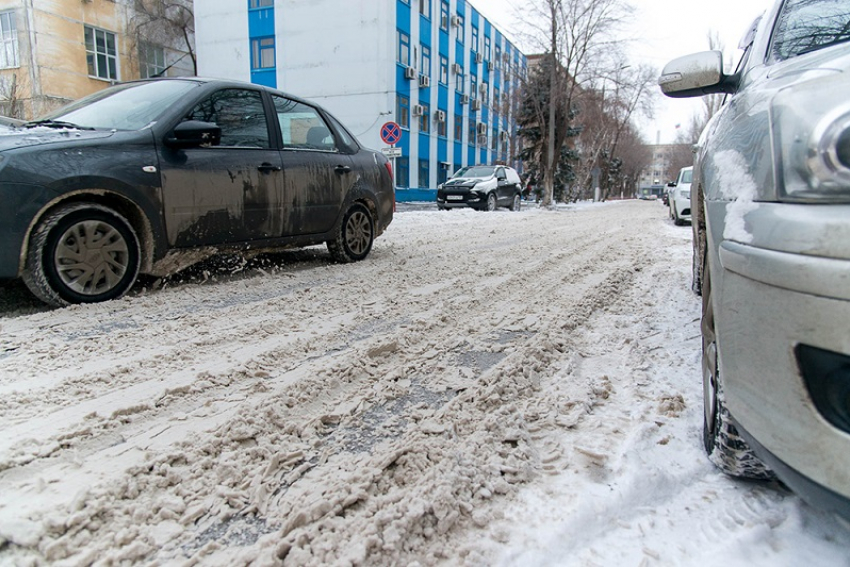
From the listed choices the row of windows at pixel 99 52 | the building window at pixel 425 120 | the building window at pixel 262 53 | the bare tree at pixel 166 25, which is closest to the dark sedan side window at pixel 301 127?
the row of windows at pixel 99 52

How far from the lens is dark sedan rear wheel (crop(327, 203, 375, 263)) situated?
211 inches

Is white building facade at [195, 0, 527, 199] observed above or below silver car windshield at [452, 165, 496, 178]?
above

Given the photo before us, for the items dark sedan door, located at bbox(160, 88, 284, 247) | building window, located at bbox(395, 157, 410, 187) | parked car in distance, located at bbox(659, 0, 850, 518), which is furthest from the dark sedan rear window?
building window, located at bbox(395, 157, 410, 187)

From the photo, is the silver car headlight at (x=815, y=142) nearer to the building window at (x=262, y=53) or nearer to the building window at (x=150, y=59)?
the building window at (x=262, y=53)

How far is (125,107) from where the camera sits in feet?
12.8

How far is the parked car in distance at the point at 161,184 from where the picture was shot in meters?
3.08

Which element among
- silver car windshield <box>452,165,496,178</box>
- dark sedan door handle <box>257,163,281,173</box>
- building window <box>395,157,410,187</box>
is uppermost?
building window <box>395,157,410,187</box>

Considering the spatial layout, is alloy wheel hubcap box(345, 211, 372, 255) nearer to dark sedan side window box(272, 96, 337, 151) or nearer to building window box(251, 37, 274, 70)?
dark sedan side window box(272, 96, 337, 151)

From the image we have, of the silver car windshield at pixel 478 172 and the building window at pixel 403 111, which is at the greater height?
the building window at pixel 403 111

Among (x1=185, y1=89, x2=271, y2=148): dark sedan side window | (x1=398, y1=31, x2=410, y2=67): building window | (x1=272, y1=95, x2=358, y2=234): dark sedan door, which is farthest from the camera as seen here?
(x1=398, y1=31, x2=410, y2=67): building window

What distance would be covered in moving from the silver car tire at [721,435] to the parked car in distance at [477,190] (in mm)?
16740

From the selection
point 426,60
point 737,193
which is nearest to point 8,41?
point 426,60

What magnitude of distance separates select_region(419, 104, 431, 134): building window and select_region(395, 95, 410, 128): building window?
1.72 m

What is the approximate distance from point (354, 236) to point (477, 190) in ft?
43.2
